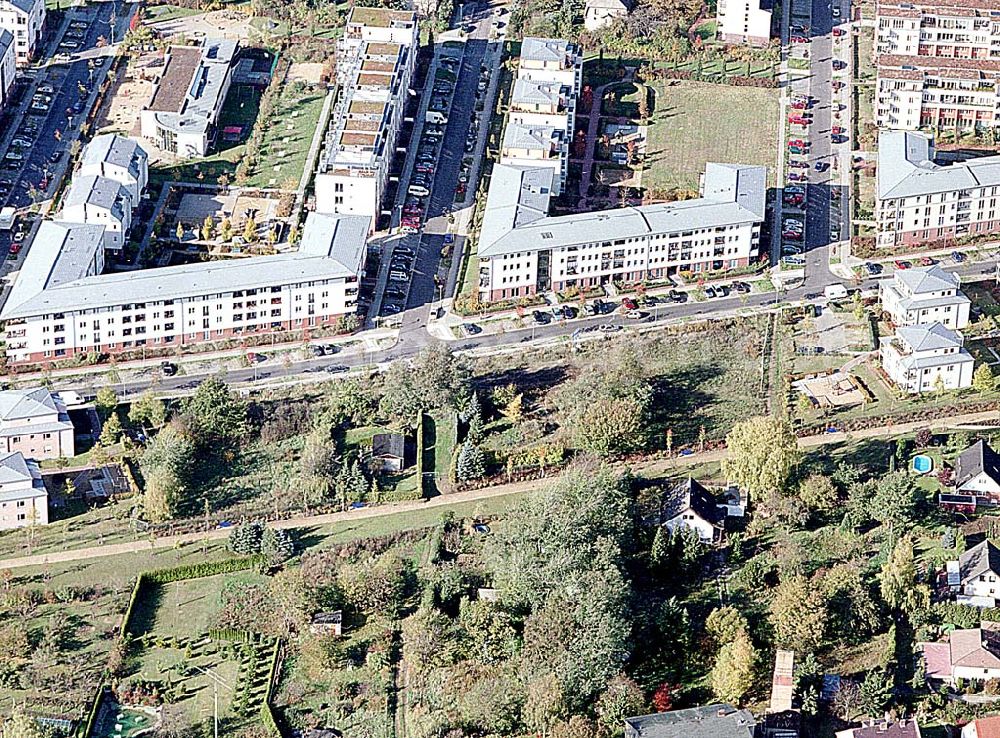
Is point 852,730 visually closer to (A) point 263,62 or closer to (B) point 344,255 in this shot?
(B) point 344,255

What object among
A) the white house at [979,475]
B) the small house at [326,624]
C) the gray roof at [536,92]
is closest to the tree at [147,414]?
the small house at [326,624]

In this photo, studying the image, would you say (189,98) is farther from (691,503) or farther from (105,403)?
(691,503)

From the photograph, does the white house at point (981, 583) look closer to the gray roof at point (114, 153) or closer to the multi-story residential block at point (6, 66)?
the gray roof at point (114, 153)

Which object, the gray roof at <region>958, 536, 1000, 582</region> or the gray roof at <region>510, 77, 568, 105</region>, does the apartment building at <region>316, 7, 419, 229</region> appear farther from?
the gray roof at <region>958, 536, 1000, 582</region>

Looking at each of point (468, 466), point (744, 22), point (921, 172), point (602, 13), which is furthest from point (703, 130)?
point (468, 466)

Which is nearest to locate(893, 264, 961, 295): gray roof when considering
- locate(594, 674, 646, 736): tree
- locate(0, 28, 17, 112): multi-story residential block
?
locate(594, 674, 646, 736): tree

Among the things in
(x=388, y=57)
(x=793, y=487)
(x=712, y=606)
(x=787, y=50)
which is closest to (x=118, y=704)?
(x=712, y=606)
